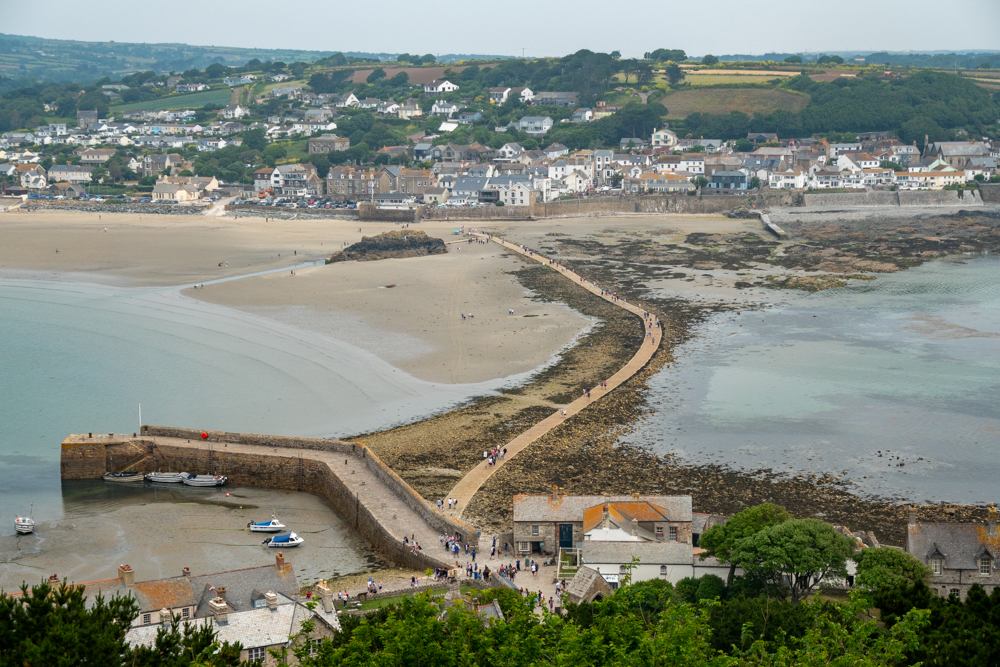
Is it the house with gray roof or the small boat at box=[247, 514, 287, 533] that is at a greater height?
the house with gray roof

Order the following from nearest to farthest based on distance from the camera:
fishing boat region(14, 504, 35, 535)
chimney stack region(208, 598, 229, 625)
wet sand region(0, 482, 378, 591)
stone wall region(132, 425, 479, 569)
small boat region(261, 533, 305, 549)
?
chimney stack region(208, 598, 229, 625), wet sand region(0, 482, 378, 591), small boat region(261, 533, 305, 549), fishing boat region(14, 504, 35, 535), stone wall region(132, 425, 479, 569)

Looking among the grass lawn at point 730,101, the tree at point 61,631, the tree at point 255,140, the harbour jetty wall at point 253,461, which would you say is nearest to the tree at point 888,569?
the harbour jetty wall at point 253,461

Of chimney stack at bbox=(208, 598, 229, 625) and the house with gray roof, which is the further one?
the house with gray roof

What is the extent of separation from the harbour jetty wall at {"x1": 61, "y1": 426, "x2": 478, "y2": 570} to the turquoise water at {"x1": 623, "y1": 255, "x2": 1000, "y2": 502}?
728 cm

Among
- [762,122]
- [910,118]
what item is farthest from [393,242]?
[910,118]

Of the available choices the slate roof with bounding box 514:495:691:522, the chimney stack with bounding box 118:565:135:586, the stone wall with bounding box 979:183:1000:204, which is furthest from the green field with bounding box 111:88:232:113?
the chimney stack with bounding box 118:565:135:586

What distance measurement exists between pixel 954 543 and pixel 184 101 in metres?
134

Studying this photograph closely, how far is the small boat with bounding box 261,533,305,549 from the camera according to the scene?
20.8 m

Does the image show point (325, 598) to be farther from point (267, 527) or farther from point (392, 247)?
point (392, 247)

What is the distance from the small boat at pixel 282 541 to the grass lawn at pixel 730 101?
86879 mm

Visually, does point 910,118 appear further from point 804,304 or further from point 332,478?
point 332,478

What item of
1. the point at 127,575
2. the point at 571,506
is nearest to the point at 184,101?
the point at 571,506

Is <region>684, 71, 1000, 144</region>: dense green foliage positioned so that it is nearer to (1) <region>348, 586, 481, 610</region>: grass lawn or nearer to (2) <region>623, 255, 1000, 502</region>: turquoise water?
(2) <region>623, 255, 1000, 502</region>: turquoise water

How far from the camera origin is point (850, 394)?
3012cm
